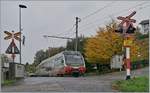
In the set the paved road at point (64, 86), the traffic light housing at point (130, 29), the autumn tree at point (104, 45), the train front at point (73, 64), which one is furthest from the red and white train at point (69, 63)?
the paved road at point (64, 86)

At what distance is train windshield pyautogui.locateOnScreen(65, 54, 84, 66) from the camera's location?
4862 centimetres

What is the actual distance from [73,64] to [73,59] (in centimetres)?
56

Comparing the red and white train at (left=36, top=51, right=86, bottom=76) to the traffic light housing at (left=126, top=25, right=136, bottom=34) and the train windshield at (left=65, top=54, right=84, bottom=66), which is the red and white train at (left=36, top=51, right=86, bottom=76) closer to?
the train windshield at (left=65, top=54, right=84, bottom=66)

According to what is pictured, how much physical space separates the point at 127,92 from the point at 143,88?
3.87ft

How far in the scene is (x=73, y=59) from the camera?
4912 cm

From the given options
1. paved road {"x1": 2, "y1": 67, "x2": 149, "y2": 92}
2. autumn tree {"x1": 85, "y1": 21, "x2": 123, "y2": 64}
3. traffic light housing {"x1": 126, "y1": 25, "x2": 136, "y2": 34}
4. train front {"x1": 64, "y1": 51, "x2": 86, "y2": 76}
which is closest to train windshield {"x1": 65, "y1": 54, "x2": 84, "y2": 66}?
train front {"x1": 64, "y1": 51, "x2": 86, "y2": 76}

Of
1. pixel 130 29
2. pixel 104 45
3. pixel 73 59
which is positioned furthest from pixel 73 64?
pixel 130 29

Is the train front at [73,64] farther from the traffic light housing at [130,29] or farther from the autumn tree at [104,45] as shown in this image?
the traffic light housing at [130,29]

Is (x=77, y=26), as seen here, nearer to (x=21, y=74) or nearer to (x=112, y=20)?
(x=112, y=20)

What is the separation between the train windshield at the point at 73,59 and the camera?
48.6m

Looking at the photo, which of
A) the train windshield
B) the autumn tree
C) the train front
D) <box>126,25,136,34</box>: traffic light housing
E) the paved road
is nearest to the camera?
the paved road

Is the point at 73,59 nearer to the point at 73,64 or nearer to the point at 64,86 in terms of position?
the point at 73,64

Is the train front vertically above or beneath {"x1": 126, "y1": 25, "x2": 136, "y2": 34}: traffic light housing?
beneath

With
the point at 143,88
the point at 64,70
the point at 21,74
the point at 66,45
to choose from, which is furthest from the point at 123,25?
the point at 66,45
